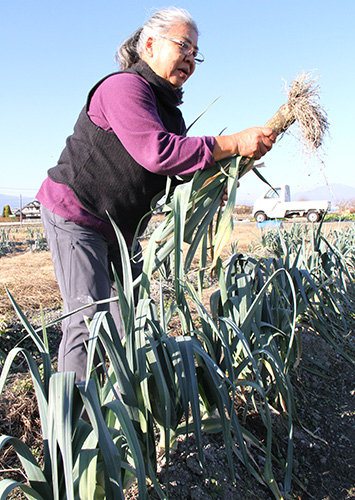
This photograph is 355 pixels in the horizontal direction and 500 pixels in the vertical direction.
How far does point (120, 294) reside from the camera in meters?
1.01

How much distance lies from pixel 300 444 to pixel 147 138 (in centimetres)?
121

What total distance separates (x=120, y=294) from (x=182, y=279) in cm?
21

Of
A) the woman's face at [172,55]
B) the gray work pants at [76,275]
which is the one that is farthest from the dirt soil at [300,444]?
the woman's face at [172,55]

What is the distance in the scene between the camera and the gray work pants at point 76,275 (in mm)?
1347

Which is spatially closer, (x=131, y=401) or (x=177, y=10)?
(x=131, y=401)

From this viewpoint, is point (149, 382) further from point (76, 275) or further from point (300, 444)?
point (300, 444)

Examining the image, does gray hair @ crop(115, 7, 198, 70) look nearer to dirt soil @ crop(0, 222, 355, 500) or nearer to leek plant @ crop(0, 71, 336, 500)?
leek plant @ crop(0, 71, 336, 500)

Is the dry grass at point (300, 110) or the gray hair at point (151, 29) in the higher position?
the gray hair at point (151, 29)

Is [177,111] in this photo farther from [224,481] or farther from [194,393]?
[224,481]

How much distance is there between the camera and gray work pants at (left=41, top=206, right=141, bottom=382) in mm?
1347

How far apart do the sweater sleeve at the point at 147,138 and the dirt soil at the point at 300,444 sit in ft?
1.69

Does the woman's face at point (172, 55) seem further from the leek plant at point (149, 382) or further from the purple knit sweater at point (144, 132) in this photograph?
the leek plant at point (149, 382)

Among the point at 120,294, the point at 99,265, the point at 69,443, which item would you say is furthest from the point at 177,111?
the point at 69,443

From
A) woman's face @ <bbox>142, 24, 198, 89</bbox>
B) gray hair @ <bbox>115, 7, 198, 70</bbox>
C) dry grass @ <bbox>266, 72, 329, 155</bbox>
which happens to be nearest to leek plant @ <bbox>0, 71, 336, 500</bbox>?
dry grass @ <bbox>266, 72, 329, 155</bbox>
